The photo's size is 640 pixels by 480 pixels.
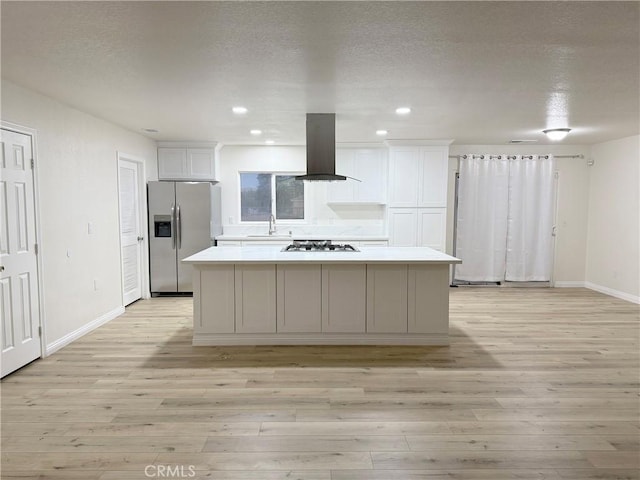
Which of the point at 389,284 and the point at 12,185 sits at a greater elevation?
the point at 12,185

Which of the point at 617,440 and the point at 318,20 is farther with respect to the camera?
the point at 617,440

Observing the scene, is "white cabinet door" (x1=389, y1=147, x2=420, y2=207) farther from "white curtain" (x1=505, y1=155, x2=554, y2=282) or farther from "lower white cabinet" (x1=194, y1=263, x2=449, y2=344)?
"lower white cabinet" (x1=194, y1=263, x2=449, y2=344)

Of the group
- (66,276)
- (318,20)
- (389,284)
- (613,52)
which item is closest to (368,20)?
(318,20)

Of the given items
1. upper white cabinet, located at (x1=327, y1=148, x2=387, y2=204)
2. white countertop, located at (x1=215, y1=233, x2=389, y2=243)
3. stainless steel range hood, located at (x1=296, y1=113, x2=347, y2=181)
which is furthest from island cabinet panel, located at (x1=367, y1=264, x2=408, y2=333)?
upper white cabinet, located at (x1=327, y1=148, x2=387, y2=204)

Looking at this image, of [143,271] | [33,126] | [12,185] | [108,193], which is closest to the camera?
[12,185]

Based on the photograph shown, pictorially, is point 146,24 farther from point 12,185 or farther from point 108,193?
point 108,193

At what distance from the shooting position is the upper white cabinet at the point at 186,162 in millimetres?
6203

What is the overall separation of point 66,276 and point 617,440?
15.1ft

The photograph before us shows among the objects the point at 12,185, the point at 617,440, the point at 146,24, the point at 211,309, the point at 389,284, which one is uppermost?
the point at 146,24

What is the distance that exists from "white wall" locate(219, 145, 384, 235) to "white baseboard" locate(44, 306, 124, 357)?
230 centimetres

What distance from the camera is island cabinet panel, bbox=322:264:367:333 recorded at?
12.8 feet

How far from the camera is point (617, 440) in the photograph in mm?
2357

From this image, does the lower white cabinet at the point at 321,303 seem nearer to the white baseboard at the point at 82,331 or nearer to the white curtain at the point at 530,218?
the white baseboard at the point at 82,331

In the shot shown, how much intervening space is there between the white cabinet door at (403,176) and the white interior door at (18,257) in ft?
14.9
